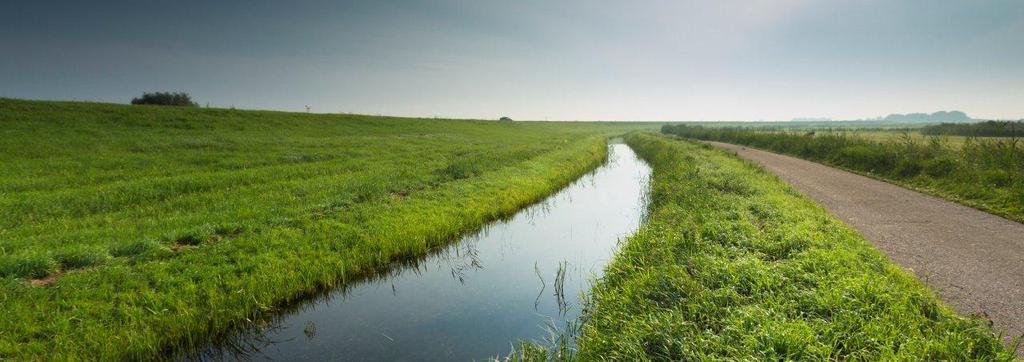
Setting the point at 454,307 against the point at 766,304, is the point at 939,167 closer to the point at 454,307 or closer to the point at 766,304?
the point at 766,304

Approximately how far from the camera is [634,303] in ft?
21.3

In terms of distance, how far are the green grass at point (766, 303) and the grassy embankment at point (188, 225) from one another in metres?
5.23

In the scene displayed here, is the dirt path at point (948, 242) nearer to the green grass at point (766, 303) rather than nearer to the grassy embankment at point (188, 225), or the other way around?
the green grass at point (766, 303)

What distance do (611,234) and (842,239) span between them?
20.1 feet

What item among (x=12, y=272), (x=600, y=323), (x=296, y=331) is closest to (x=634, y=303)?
(x=600, y=323)

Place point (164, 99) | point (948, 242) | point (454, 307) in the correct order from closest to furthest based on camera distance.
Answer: point (454, 307)
point (948, 242)
point (164, 99)

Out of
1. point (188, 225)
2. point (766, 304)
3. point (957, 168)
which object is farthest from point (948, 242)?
point (188, 225)

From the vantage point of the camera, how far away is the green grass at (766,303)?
4570 mm

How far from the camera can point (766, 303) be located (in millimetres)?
5426

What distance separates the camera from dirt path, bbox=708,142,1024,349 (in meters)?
6.21

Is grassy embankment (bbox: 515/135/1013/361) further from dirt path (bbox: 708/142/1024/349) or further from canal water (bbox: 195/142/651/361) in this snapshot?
canal water (bbox: 195/142/651/361)

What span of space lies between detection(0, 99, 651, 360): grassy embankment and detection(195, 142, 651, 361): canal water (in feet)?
2.15

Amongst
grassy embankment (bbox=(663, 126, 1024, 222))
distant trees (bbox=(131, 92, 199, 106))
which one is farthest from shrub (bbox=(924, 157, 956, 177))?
distant trees (bbox=(131, 92, 199, 106))

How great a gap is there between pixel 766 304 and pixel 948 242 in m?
6.75
